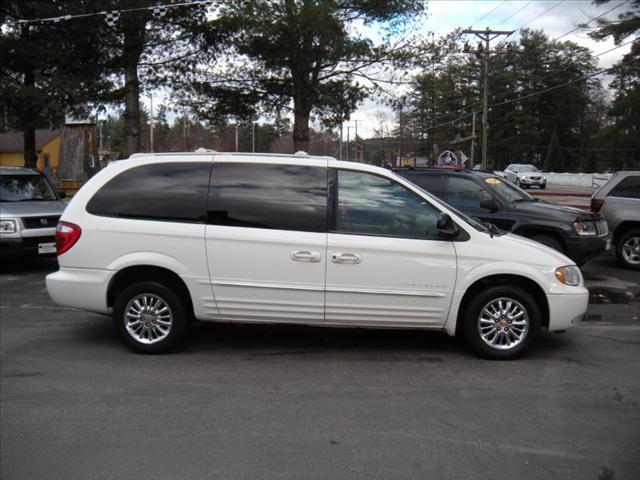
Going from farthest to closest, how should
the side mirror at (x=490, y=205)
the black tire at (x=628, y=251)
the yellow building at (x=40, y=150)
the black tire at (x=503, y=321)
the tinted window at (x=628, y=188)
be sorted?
the yellow building at (x=40, y=150) → the tinted window at (x=628, y=188) → the black tire at (x=628, y=251) → the side mirror at (x=490, y=205) → the black tire at (x=503, y=321)

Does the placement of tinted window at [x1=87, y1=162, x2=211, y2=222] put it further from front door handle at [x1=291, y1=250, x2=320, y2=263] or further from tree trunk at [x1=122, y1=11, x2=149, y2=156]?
tree trunk at [x1=122, y1=11, x2=149, y2=156]

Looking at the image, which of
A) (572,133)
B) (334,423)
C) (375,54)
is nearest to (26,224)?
(334,423)

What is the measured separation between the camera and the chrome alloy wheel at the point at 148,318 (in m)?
5.75

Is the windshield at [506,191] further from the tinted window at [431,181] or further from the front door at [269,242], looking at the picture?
the front door at [269,242]

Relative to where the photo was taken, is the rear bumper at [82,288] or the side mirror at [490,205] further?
the side mirror at [490,205]

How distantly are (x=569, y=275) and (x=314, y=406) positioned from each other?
2846 mm

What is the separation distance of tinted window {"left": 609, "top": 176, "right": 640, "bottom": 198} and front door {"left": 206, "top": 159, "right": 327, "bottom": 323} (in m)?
8.17

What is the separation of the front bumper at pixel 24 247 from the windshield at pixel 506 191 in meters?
7.62

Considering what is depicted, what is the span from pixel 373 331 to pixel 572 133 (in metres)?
84.8

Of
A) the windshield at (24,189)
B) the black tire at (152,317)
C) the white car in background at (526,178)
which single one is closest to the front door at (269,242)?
the black tire at (152,317)

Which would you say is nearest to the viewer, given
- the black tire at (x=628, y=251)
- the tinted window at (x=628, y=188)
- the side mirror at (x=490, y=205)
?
the side mirror at (x=490, y=205)

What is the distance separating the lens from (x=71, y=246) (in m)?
5.76

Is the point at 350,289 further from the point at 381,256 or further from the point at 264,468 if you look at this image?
the point at 264,468

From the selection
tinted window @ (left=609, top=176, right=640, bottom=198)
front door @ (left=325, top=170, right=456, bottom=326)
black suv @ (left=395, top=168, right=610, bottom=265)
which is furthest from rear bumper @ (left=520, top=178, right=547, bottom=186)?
front door @ (left=325, top=170, right=456, bottom=326)
